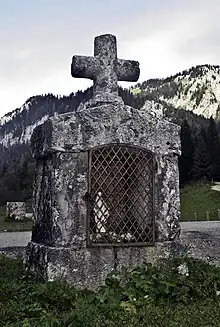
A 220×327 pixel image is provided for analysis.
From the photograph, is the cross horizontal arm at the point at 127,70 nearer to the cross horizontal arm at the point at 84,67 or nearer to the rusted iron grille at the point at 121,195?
the cross horizontal arm at the point at 84,67

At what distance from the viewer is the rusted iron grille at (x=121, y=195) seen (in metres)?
5.43

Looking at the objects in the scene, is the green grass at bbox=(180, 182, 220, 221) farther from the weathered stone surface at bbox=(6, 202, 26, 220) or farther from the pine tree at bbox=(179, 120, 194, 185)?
the weathered stone surface at bbox=(6, 202, 26, 220)

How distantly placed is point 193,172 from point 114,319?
49.2 meters

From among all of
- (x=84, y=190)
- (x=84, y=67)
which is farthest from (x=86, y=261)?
(x=84, y=67)

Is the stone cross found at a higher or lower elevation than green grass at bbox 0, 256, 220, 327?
higher

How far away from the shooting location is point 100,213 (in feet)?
18.1

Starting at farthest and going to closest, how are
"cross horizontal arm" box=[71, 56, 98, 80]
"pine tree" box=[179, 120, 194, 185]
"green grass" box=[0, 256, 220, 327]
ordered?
"pine tree" box=[179, 120, 194, 185] < "cross horizontal arm" box=[71, 56, 98, 80] < "green grass" box=[0, 256, 220, 327]

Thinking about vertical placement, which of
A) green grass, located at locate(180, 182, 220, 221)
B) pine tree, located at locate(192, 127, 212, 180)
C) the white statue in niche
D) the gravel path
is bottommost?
the gravel path

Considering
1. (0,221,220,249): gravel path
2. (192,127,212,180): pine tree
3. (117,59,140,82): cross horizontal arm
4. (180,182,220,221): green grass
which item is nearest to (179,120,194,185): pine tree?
(192,127,212,180): pine tree

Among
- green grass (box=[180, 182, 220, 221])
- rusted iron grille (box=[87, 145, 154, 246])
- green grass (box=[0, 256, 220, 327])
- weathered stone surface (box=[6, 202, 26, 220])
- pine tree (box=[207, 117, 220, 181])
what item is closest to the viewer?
green grass (box=[0, 256, 220, 327])

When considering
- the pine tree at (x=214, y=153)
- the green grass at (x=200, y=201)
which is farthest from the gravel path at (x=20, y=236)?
the pine tree at (x=214, y=153)

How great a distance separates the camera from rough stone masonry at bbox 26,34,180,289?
5180mm

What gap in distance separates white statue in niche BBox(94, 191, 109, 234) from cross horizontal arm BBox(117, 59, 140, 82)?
1764mm

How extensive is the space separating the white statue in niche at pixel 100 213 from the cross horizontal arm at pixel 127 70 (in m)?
1.76
